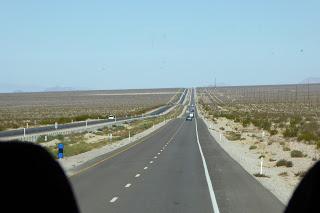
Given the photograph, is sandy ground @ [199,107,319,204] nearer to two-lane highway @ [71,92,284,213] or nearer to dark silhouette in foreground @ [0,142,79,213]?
two-lane highway @ [71,92,284,213]

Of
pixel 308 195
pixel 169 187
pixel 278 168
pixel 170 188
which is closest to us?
pixel 308 195

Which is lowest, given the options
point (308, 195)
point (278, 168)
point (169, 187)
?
point (278, 168)

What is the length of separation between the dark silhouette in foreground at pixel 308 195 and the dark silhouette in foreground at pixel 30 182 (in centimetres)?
123

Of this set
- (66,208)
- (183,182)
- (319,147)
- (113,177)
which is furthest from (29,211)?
(319,147)

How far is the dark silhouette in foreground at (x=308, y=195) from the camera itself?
2.90 meters

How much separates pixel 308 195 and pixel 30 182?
A: 1.49 m

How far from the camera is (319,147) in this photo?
35.8 meters

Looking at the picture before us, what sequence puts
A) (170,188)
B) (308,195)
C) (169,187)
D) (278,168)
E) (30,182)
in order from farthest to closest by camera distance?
(278,168)
(169,187)
(170,188)
(30,182)
(308,195)

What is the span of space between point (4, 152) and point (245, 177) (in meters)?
19.0

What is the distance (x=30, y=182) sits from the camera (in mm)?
3232

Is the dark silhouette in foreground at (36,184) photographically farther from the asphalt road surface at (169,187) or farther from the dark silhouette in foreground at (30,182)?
the asphalt road surface at (169,187)

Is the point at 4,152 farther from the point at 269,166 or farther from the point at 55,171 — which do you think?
the point at 269,166

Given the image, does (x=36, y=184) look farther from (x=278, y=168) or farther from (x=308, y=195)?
(x=278, y=168)

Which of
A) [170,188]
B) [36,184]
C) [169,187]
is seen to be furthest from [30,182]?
[169,187]
